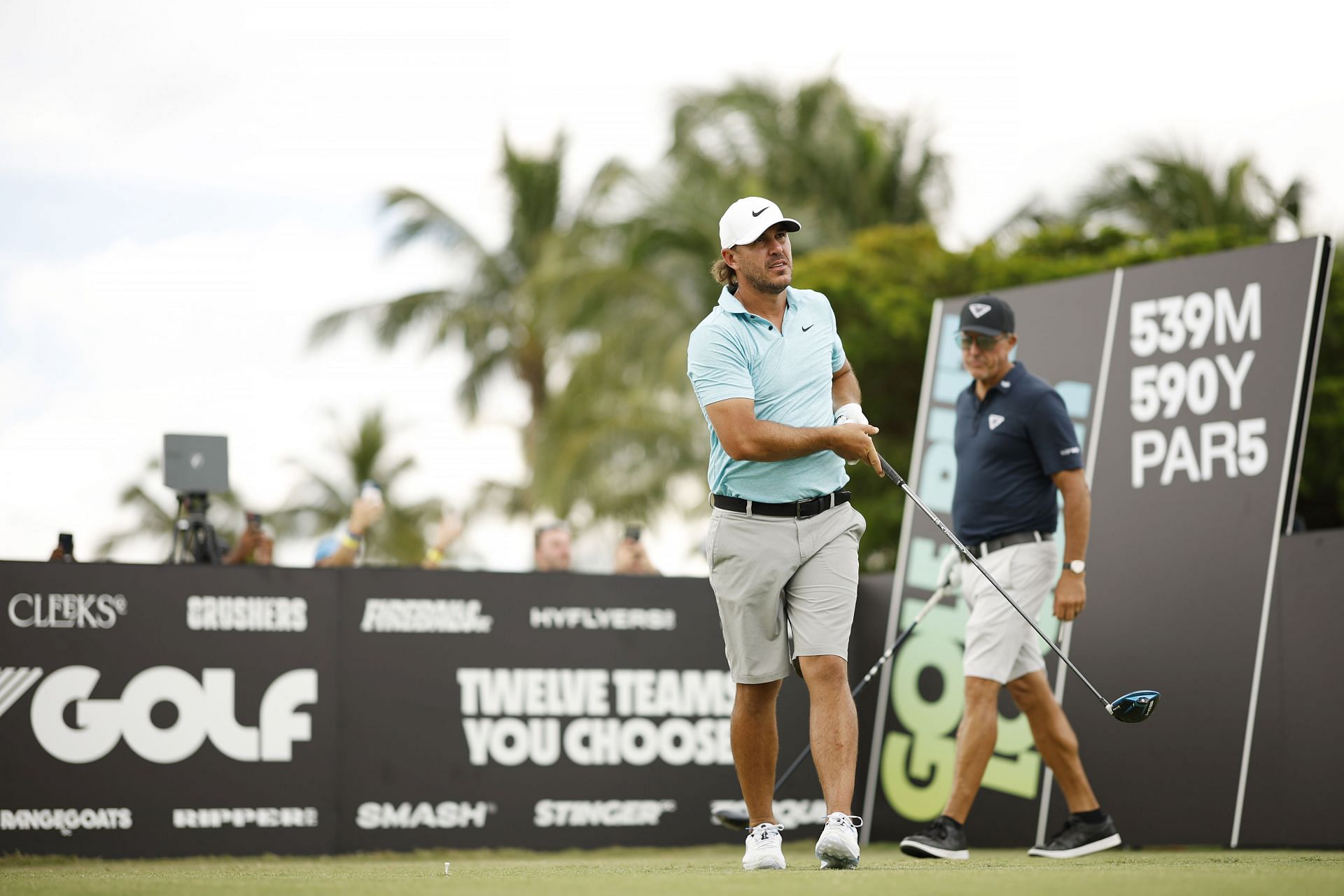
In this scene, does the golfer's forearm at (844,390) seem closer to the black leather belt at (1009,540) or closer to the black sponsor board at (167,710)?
the black leather belt at (1009,540)

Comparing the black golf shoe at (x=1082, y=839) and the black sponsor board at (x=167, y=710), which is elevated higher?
the black sponsor board at (x=167, y=710)

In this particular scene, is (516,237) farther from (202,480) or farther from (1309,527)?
(202,480)

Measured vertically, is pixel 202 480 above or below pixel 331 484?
below

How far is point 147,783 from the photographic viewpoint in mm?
7406

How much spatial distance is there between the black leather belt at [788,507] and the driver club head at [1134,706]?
58.5 inches

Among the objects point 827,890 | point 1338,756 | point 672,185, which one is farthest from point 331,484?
point 827,890

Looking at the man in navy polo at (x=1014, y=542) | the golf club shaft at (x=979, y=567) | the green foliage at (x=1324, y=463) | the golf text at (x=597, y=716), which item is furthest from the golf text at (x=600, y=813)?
the green foliage at (x=1324, y=463)

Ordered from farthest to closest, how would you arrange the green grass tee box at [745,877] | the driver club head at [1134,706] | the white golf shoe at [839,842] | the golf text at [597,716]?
the golf text at [597,716] < the driver club head at [1134,706] < the white golf shoe at [839,842] < the green grass tee box at [745,877]

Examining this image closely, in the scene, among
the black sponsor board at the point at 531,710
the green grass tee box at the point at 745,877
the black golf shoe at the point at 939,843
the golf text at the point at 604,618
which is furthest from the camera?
the golf text at the point at 604,618

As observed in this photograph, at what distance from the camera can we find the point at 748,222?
5102 millimetres

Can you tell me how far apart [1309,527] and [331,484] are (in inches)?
773

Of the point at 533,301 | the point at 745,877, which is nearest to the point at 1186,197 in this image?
the point at 533,301

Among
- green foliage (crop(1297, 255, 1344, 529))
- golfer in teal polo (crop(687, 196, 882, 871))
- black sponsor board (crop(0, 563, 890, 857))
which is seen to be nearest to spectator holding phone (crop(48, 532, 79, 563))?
black sponsor board (crop(0, 563, 890, 857))

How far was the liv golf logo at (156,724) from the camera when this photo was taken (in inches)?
287
